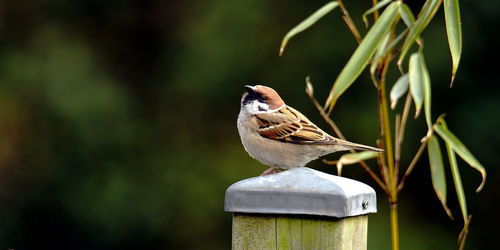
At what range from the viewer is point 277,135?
2688 mm

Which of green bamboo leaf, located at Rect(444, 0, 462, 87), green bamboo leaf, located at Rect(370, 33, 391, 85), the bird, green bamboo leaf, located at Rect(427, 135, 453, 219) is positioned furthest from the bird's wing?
green bamboo leaf, located at Rect(444, 0, 462, 87)

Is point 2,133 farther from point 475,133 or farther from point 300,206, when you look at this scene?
point 300,206

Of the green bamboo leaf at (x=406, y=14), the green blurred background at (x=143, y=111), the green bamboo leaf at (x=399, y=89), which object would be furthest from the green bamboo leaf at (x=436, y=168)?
the green blurred background at (x=143, y=111)

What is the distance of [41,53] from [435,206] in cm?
336

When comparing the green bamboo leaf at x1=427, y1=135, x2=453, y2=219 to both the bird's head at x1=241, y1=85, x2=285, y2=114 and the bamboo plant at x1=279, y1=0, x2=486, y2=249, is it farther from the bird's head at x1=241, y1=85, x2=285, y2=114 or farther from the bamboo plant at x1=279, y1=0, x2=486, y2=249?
the bird's head at x1=241, y1=85, x2=285, y2=114

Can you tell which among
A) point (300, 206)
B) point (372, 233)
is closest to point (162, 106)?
point (372, 233)

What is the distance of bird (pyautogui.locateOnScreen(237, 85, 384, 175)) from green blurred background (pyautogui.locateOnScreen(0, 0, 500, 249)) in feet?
7.99

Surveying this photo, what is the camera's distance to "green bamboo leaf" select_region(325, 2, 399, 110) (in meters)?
2.23

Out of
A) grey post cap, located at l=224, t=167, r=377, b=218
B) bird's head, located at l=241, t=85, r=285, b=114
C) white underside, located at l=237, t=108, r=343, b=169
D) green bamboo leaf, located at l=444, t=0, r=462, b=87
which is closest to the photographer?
grey post cap, located at l=224, t=167, r=377, b=218

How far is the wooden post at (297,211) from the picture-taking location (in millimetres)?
1521

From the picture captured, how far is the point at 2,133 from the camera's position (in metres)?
6.19

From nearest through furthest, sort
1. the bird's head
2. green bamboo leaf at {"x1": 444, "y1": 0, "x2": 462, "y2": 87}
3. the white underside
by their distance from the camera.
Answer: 1. green bamboo leaf at {"x1": 444, "y1": 0, "x2": 462, "y2": 87}
2. the white underside
3. the bird's head

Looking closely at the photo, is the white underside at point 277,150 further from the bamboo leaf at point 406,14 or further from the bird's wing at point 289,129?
the bamboo leaf at point 406,14

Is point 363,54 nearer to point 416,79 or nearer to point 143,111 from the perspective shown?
point 416,79
